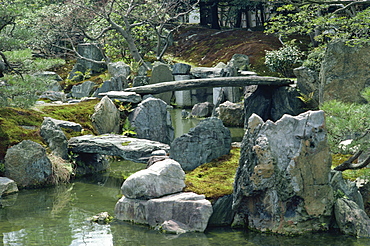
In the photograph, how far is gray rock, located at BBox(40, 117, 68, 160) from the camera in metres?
13.4

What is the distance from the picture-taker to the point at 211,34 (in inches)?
1515

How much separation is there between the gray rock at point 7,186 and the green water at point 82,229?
0.60 ft

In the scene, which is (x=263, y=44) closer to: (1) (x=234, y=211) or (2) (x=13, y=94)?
(2) (x=13, y=94)

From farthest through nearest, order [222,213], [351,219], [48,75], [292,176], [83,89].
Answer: [83,89] → [48,75] → [222,213] → [292,176] → [351,219]

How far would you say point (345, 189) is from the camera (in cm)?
913

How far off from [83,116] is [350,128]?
9.95 meters

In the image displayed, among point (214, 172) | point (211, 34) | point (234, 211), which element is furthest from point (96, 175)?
Answer: point (211, 34)

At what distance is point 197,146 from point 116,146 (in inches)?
106

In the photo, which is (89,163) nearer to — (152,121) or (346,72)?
(152,121)

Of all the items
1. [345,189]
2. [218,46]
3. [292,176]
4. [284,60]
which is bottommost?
[345,189]

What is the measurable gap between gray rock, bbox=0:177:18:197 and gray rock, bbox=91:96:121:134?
4.72 metres

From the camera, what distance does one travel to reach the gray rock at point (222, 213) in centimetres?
923

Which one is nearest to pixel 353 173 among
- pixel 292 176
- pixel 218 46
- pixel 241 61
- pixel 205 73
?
pixel 292 176

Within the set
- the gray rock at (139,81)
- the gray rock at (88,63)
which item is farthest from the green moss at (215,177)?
the gray rock at (88,63)
